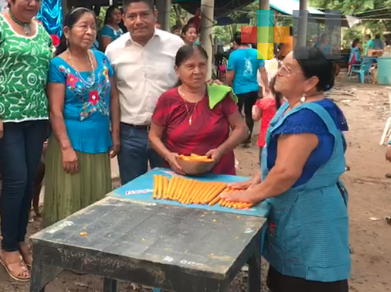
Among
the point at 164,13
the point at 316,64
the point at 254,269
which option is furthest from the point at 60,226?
the point at 164,13

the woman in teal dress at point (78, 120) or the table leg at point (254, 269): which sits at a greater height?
the woman in teal dress at point (78, 120)

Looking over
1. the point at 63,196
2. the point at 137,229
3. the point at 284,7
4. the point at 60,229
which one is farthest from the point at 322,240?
the point at 284,7

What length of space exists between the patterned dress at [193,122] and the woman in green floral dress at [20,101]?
2.20ft

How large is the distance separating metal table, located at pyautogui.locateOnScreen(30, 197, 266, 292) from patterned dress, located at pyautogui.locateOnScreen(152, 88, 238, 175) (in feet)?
2.18

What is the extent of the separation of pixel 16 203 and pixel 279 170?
1637mm

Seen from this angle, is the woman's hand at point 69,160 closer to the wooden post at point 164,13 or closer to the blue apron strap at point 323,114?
the blue apron strap at point 323,114

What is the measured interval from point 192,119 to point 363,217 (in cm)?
252

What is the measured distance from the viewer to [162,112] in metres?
2.59

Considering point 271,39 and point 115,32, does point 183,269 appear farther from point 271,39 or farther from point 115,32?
point 115,32

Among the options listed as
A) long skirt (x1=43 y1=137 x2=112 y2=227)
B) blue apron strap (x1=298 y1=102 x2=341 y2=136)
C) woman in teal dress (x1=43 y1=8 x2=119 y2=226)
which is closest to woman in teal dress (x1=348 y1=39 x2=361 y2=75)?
woman in teal dress (x1=43 y1=8 x2=119 y2=226)

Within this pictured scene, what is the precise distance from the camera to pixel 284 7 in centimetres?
1366

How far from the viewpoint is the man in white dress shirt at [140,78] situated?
2783 mm

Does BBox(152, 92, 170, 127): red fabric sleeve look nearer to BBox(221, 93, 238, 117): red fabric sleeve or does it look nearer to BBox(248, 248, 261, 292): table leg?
BBox(221, 93, 238, 117): red fabric sleeve

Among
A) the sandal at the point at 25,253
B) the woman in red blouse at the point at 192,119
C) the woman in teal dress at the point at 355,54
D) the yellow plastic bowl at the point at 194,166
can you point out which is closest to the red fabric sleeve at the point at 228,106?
the woman in red blouse at the point at 192,119
